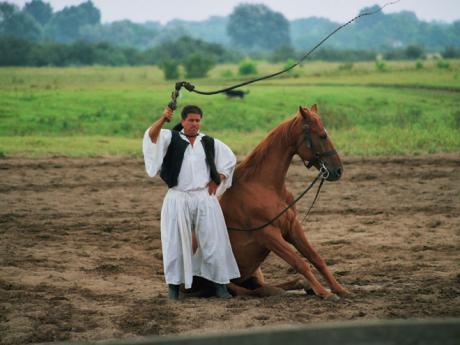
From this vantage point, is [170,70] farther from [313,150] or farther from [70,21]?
[70,21]

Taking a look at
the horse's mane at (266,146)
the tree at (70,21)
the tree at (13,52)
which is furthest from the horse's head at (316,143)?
the tree at (70,21)

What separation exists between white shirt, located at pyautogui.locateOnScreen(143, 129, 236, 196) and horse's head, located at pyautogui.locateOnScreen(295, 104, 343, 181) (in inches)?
25.9

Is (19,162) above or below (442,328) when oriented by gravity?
below

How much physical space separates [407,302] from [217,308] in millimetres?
1559

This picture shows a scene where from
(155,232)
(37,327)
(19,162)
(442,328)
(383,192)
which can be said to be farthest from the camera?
(19,162)

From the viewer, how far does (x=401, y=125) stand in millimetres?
21906

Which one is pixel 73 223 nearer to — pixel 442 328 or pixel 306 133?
pixel 306 133

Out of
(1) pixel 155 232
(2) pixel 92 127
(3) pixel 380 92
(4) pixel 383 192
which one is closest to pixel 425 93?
(3) pixel 380 92

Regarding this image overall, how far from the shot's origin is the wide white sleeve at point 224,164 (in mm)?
7574

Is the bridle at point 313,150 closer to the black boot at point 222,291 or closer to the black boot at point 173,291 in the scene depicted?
the black boot at point 222,291

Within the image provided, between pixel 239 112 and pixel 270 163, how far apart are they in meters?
15.7

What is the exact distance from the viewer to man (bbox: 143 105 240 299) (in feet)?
24.6

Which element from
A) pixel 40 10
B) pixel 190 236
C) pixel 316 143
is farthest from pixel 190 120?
pixel 40 10

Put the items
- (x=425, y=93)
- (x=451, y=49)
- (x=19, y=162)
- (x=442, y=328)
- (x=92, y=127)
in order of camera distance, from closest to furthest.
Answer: (x=442, y=328), (x=19, y=162), (x=92, y=127), (x=425, y=93), (x=451, y=49)
